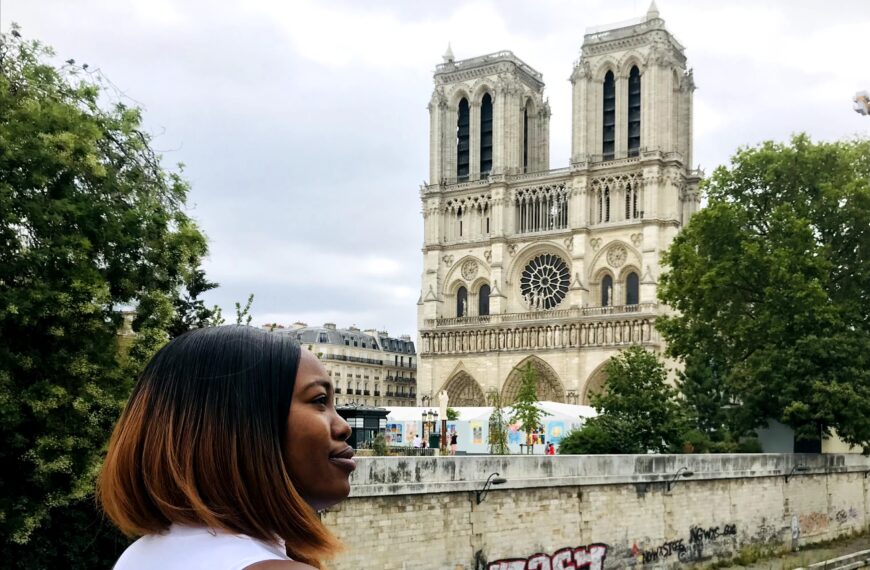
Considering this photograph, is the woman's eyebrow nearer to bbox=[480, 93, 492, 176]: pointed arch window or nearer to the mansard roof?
bbox=[480, 93, 492, 176]: pointed arch window

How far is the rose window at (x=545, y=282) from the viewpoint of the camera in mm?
55344

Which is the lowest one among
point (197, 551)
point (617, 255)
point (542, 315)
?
point (197, 551)

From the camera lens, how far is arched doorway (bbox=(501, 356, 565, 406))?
53.3 meters

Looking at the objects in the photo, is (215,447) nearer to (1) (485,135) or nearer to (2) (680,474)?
(2) (680,474)

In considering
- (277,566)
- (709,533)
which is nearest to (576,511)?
(709,533)

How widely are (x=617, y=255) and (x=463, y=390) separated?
11.4 metres

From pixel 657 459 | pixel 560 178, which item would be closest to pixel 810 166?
pixel 657 459

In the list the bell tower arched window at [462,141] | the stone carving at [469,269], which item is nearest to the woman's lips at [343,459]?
the stone carving at [469,269]

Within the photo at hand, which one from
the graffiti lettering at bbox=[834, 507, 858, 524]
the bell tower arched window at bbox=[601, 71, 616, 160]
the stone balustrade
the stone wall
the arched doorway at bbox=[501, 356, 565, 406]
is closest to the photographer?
the stone wall

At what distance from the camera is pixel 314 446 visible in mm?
1455

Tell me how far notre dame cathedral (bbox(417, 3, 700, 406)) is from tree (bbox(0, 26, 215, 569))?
39.7 m

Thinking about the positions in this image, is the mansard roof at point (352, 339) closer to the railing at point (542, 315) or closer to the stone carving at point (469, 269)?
the railing at point (542, 315)

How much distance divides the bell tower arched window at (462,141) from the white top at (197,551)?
5823cm

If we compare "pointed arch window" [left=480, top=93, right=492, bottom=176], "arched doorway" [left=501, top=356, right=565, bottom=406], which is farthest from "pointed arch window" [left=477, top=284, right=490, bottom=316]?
"pointed arch window" [left=480, top=93, right=492, bottom=176]
